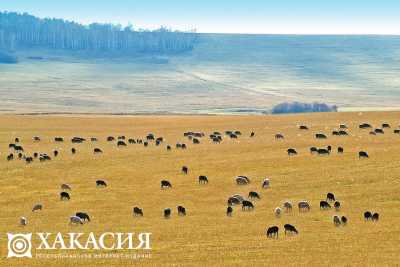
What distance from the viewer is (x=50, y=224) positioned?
25.2 m

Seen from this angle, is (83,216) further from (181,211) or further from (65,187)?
(65,187)

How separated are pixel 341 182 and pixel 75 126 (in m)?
44.6

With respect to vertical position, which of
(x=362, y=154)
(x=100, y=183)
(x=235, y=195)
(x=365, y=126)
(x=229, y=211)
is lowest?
(x=365, y=126)

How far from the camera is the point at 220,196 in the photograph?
99.7ft

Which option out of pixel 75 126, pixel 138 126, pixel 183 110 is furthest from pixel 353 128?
pixel 183 110

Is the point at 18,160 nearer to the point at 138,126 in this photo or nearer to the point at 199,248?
the point at 199,248

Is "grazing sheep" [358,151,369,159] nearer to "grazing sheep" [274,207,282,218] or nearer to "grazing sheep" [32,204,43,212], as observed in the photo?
"grazing sheep" [274,207,282,218]
